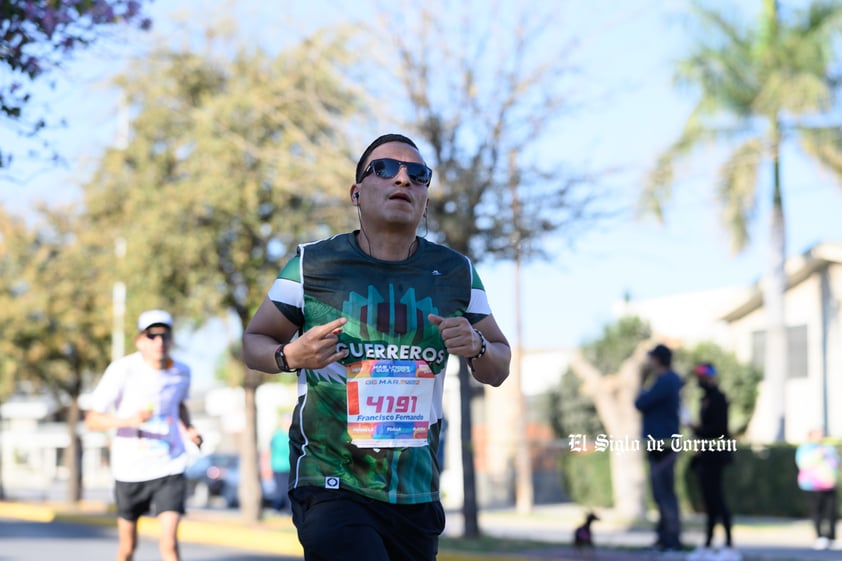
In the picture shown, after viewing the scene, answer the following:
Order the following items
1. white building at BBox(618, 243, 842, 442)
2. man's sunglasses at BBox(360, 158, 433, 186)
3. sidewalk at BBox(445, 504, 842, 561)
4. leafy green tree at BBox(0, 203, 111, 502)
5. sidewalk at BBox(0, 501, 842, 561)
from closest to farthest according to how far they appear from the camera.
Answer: man's sunglasses at BBox(360, 158, 433, 186) < sidewalk at BBox(0, 501, 842, 561) < sidewalk at BBox(445, 504, 842, 561) < leafy green tree at BBox(0, 203, 111, 502) < white building at BBox(618, 243, 842, 442)

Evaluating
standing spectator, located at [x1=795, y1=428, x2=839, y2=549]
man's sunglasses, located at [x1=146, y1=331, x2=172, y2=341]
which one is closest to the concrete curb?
standing spectator, located at [x1=795, y1=428, x2=839, y2=549]

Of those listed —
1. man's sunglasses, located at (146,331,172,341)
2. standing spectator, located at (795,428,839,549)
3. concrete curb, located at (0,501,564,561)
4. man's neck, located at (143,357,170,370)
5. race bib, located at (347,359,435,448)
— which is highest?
man's sunglasses, located at (146,331,172,341)

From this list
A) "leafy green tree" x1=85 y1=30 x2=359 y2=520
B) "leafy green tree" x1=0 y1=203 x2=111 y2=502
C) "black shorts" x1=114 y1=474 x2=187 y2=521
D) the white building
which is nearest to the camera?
"black shorts" x1=114 y1=474 x2=187 y2=521

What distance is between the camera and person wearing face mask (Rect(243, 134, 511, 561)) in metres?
4.20

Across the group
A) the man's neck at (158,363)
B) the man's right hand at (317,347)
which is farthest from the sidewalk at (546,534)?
the man's right hand at (317,347)

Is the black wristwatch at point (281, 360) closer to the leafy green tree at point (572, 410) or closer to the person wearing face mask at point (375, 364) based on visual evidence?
the person wearing face mask at point (375, 364)

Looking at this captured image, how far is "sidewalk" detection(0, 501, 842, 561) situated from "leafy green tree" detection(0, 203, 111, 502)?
403cm

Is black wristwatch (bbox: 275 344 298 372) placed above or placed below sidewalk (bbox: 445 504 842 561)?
above

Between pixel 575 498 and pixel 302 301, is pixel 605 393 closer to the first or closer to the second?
pixel 575 498

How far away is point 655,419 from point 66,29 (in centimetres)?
617

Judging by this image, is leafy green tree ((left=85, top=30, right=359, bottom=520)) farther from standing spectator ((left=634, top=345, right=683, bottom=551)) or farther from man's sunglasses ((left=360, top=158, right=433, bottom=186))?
man's sunglasses ((left=360, top=158, right=433, bottom=186))

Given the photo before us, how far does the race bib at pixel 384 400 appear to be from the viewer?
165 inches

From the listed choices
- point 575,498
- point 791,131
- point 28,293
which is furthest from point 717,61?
point 28,293

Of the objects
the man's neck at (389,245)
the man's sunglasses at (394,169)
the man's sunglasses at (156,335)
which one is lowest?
the man's sunglasses at (156,335)
